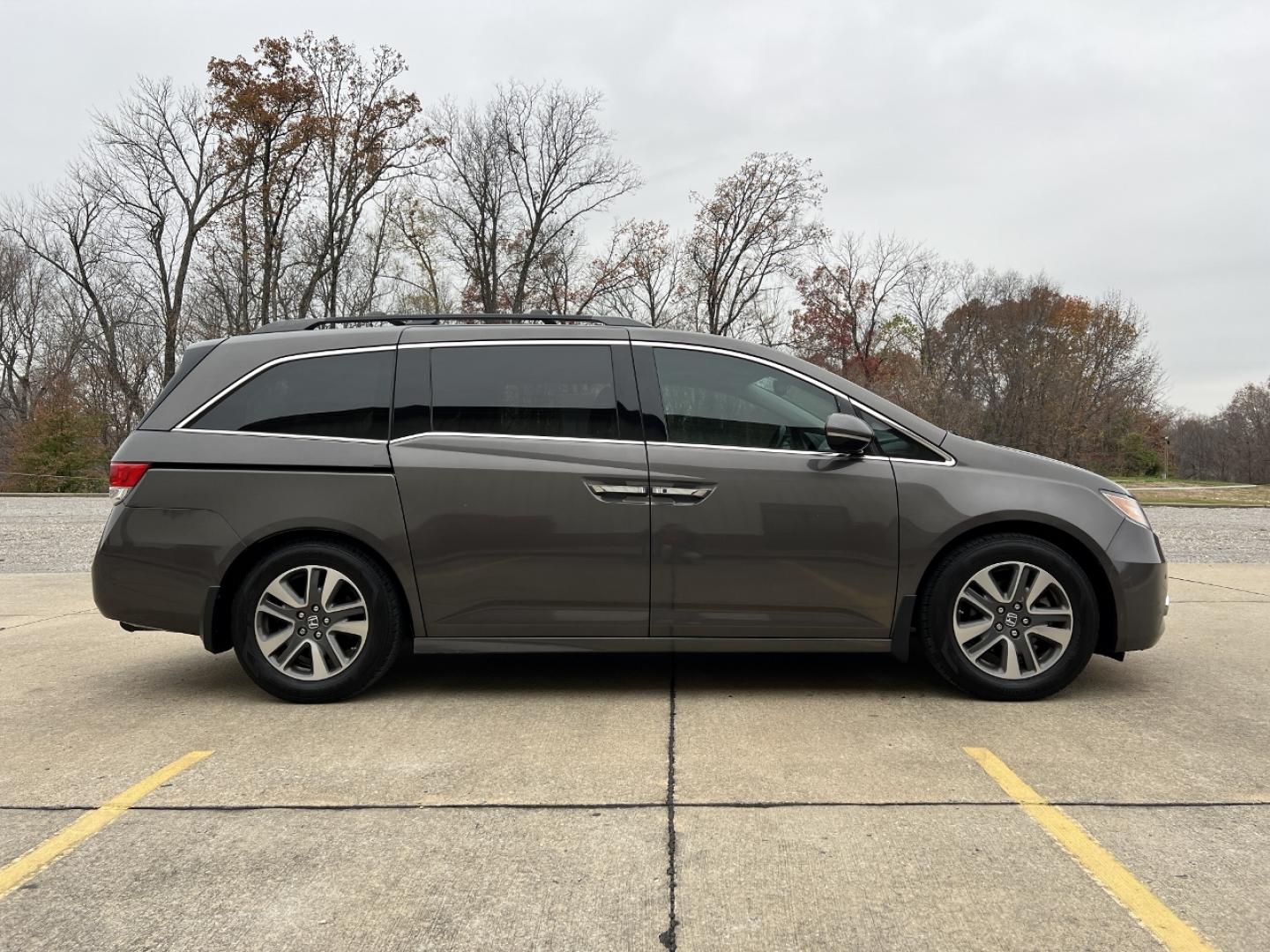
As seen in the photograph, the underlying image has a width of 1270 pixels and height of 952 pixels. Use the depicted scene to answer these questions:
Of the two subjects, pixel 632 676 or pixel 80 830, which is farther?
pixel 632 676

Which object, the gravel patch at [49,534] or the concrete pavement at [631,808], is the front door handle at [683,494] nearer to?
the concrete pavement at [631,808]

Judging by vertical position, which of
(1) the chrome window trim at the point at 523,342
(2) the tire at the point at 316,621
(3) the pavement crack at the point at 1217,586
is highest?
(1) the chrome window trim at the point at 523,342

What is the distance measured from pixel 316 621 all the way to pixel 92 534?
41.0ft

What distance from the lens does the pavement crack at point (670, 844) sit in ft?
7.22

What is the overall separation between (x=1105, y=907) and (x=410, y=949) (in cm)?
176

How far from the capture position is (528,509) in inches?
163

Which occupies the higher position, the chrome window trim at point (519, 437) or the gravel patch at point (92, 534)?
the chrome window trim at point (519, 437)

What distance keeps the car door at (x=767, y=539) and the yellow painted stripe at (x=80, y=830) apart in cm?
207

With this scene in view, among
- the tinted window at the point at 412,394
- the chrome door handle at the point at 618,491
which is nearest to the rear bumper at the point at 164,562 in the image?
the tinted window at the point at 412,394

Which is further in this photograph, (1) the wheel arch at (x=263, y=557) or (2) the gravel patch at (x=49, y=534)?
(2) the gravel patch at (x=49, y=534)

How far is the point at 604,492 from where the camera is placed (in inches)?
163

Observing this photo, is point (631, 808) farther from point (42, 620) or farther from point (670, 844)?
point (42, 620)

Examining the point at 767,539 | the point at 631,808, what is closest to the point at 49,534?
the point at 767,539

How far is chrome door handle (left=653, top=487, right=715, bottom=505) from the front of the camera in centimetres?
414
